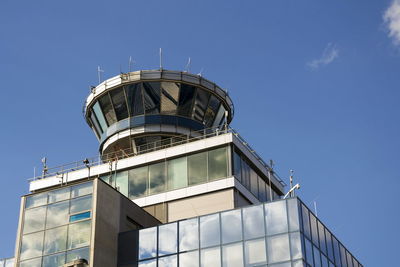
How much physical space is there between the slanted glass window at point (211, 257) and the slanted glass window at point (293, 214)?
176 inches

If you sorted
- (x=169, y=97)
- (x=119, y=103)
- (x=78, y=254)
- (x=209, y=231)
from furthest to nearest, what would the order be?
(x=119, y=103), (x=169, y=97), (x=209, y=231), (x=78, y=254)

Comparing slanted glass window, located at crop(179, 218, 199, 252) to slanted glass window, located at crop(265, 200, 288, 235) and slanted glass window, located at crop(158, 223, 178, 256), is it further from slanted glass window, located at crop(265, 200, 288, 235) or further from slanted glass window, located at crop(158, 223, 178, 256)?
slanted glass window, located at crop(265, 200, 288, 235)

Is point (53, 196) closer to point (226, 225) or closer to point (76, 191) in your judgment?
point (76, 191)

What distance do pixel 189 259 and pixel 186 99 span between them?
18.7 metres

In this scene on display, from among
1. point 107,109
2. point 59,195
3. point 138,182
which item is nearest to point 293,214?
point 59,195

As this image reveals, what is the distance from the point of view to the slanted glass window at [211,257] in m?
44.4

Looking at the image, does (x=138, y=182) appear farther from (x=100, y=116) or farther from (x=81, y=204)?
(x=81, y=204)

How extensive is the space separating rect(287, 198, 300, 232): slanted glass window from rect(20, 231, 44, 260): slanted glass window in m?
14.8

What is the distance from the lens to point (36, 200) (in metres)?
48.4

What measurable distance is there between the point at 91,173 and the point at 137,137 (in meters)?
4.63

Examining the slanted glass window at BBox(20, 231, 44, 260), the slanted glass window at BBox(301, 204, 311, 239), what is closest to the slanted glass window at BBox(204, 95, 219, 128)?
the slanted glass window at BBox(301, 204, 311, 239)

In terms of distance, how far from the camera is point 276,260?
42.6 metres

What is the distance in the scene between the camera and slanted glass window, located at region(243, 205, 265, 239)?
44.2 meters

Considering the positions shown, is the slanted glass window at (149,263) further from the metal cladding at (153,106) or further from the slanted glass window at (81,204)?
the metal cladding at (153,106)
